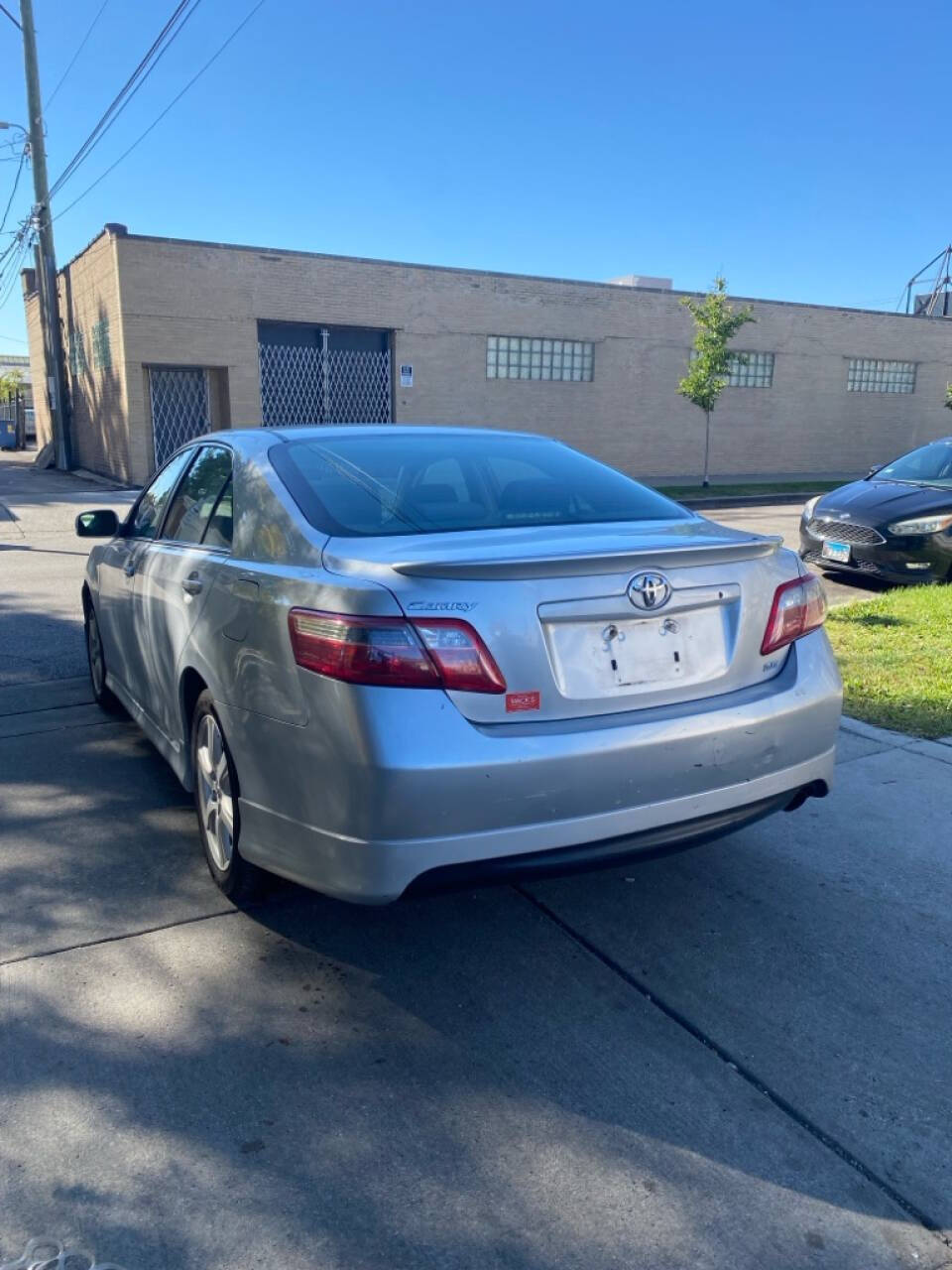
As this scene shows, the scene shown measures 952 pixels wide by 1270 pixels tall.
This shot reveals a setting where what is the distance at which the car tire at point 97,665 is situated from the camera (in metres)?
5.65

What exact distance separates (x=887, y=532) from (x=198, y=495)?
7.05 metres

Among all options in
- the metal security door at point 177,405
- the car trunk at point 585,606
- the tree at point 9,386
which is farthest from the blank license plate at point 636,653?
the tree at point 9,386

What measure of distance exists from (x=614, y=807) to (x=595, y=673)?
1.22 feet

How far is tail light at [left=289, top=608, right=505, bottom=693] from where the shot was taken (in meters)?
2.69

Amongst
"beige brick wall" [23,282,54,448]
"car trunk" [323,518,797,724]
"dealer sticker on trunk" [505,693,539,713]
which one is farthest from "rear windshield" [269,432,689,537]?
"beige brick wall" [23,282,54,448]

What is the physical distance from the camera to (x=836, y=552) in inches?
381

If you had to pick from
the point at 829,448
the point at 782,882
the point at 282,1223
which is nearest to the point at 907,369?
the point at 829,448

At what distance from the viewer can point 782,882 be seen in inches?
151

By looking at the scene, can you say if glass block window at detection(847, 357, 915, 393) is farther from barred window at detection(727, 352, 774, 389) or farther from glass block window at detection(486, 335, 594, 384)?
glass block window at detection(486, 335, 594, 384)

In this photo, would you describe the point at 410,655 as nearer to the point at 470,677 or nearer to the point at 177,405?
the point at 470,677

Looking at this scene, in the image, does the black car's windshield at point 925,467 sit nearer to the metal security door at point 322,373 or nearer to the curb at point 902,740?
the curb at point 902,740

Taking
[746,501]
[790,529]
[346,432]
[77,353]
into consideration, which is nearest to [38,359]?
[77,353]

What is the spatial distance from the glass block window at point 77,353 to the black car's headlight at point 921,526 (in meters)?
21.4

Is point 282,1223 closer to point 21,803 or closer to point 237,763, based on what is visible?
point 237,763
